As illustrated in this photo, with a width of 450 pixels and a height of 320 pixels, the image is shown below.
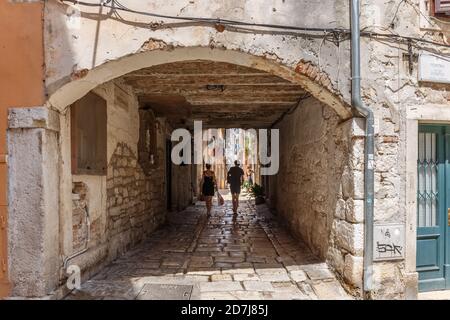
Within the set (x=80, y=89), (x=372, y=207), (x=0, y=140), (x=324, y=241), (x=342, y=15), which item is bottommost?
(x=324, y=241)

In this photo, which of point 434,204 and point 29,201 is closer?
point 29,201

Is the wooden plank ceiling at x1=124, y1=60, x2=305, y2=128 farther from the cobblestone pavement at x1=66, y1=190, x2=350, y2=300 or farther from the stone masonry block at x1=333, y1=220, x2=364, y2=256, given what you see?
the cobblestone pavement at x1=66, y1=190, x2=350, y2=300

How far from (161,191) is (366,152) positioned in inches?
214

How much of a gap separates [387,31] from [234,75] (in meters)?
2.02

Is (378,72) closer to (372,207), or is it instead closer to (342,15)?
(342,15)

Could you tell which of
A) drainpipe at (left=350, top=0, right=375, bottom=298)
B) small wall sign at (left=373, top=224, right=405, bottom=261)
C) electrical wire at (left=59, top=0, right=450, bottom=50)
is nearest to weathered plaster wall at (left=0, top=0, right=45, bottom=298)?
electrical wire at (left=59, top=0, right=450, bottom=50)

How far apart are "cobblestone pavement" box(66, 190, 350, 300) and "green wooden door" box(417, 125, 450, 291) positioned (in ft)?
3.74

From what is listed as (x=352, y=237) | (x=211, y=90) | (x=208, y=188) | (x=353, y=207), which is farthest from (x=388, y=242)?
(x=208, y=188)

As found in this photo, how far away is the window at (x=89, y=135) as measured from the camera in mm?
3750

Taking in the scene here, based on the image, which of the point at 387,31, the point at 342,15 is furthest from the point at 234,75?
the point at 387,31

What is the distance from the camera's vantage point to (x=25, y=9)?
10.8ft

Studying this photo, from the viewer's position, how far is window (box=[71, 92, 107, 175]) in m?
3.75

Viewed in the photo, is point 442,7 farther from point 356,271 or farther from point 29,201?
point 29,201

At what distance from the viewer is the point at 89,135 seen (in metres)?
4.09
